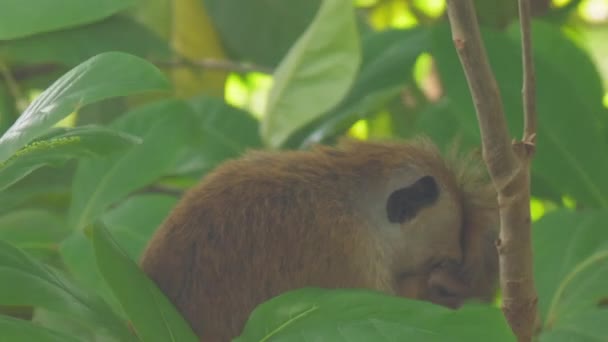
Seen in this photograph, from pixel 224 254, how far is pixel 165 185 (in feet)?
2.41

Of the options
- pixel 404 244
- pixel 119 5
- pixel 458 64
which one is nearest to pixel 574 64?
pixel 458 64

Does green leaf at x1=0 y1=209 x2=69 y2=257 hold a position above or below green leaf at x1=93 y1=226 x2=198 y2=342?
below

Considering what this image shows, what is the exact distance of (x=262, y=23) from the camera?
5.97ft

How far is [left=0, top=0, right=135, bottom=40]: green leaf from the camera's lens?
33.5 inches

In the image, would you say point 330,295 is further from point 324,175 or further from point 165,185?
point 165,185

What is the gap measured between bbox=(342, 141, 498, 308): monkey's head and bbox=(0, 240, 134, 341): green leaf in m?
0.37

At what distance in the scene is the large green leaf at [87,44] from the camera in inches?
62.1

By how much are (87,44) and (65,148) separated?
0.79 meters

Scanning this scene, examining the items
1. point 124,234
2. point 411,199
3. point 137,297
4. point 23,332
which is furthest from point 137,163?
point 23,332

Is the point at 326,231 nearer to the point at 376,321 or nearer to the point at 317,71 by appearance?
the point at 376,321

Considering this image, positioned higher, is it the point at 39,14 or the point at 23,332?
the point at 39,14

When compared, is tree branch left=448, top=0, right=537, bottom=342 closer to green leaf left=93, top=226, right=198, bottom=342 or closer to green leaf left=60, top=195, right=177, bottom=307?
green leaf left=93, top=226, right=198, bottom=342

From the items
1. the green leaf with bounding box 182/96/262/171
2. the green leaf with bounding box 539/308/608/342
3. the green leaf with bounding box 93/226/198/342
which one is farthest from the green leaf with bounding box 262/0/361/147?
the green leaf with bounding box 93/226/198/342

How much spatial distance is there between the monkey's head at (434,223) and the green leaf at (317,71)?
0.21 m
